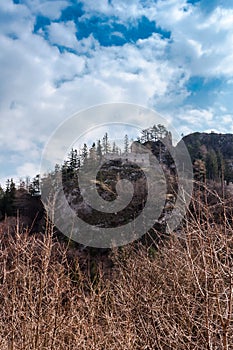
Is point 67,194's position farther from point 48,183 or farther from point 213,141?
point 213,141

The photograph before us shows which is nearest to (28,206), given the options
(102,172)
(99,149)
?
(102,172)

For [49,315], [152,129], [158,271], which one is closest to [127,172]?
[152,129]

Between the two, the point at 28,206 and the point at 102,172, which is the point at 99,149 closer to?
the point at 102,172

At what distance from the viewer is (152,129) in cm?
6519

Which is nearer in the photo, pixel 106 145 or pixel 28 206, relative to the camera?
pixel 28 206

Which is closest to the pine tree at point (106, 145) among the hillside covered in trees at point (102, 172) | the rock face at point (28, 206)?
the hillside covered in trees at point (102, 172)

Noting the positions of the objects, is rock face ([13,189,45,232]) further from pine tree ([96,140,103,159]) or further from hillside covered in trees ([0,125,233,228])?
pine tree ([96,140,103,159])

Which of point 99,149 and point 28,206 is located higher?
point 99,149

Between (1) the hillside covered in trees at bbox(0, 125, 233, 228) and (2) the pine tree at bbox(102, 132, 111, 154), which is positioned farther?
(2) the pine tree at bbox(102, 132, 111, 154)

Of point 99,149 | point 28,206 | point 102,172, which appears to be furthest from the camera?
point 99,149

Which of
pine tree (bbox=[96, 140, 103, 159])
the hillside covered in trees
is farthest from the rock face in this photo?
pine tree (bbox=[96, 140, 103, 159])

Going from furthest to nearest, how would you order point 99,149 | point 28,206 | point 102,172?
1. point 99,149
2. point 102,172
3. point 28,206

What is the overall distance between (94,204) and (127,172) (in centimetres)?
997

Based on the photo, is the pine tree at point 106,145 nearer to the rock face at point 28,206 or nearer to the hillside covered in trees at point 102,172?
the hillside covered in trees at point 102,172
